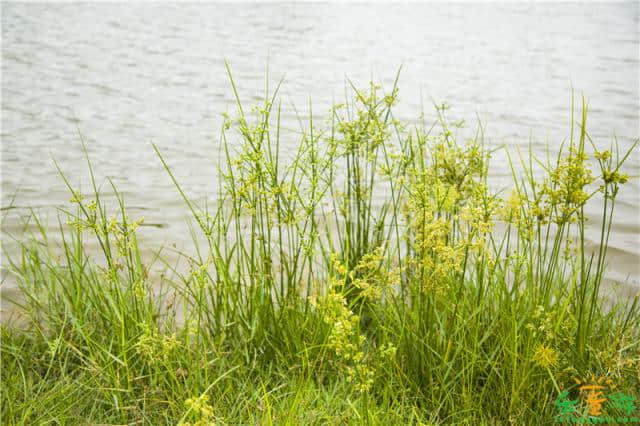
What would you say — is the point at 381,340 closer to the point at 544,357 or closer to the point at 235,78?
the point at 544,357

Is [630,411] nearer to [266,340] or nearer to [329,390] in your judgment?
[329,390]

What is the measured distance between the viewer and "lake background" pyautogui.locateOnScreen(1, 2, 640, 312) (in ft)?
19.8

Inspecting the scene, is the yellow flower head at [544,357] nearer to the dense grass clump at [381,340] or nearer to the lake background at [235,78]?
the dense grass clump at [381,340]

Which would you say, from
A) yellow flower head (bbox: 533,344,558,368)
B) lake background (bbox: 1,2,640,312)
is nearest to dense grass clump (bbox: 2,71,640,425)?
yellow flower head (bbox: 533,344,558,368)

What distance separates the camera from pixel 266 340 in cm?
267

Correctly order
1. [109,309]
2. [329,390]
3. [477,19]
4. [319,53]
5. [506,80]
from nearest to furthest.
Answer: [329,390] < [109,309] < [506,80] < [319,53] < [477,19]

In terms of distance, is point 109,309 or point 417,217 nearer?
point 417,217

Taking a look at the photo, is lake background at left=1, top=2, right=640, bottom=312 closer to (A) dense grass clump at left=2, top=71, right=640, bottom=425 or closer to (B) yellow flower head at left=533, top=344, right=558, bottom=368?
(A) dense grass clump at left=2, top=71, right=640, bottom=425

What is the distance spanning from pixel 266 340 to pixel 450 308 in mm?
815

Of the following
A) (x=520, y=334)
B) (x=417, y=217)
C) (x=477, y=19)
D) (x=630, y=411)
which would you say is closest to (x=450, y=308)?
(x=520, y=334)

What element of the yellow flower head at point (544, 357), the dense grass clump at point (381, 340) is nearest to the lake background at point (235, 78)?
the dense grass clump at point (381, 340)

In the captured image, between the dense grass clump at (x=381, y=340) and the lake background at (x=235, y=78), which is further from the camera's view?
the lake background at (x=235, y=78)

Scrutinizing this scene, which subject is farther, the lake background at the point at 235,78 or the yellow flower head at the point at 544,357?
the lake background at the point at 235,78

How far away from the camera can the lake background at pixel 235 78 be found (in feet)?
19.8
